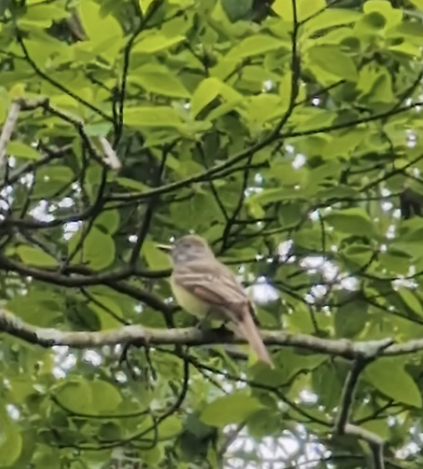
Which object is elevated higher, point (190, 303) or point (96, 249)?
point (96, 249)

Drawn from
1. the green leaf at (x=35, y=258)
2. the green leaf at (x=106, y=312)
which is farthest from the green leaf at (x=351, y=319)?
the green leaf at (x=35, y=258)

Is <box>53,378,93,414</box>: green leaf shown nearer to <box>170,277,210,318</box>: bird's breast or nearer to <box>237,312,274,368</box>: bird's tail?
<box>170,277,210,318</box>: bird's breast

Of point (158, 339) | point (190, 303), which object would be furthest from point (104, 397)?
point (158, 339)

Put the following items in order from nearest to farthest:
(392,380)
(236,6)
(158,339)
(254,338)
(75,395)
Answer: (236,6), (158,339), (254,338), (392,380), (75,395)

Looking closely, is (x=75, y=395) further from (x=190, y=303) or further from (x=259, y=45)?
(x=259, y=45)

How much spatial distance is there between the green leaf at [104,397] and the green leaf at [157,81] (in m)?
1.17

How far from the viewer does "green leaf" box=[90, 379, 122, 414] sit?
12.9 ft

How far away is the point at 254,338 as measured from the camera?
11.3 ft

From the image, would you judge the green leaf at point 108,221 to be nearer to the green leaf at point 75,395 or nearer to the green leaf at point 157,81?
the green leaf at point 75,395

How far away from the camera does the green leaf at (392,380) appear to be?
12.0 ft

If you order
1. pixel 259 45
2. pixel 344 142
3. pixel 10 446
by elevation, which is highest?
pixel 259 45

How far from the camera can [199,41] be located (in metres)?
3.78

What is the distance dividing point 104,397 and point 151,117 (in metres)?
1.19

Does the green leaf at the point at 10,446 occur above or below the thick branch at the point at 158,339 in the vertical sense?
below
